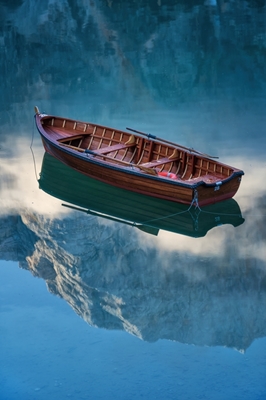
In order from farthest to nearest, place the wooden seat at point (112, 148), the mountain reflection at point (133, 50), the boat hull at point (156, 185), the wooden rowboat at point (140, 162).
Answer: the mountain reflection at point (133, 50)
the wooden seat at point (112, 148)
the wooden rowboat at point (140, 162)
the boat hull at point (156, 185)

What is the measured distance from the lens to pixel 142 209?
1384 cm

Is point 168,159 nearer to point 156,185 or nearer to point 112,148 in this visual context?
point 156,185

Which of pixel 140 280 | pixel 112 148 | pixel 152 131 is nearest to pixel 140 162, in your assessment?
pixel 112 148

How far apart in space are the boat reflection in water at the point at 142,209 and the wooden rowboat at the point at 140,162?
0.19 meters

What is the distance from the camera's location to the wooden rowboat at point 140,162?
13406 millimetres

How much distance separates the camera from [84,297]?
1131 cm

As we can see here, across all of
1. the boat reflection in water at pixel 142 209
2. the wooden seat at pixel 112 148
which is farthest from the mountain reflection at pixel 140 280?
the wooden seat at pixel 112 148

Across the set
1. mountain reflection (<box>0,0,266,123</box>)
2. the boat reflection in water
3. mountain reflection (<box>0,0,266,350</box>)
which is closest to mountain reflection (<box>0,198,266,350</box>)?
mountain reflection (<box>0,0,266,350</box>)

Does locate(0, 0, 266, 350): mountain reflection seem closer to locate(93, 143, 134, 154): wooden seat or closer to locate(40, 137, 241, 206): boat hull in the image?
locate(40, 137, 241, 206): boat hull

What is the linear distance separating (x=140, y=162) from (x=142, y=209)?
1897mm

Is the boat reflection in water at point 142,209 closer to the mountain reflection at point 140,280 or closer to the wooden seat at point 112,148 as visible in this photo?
the mountain reflection at point 140,280

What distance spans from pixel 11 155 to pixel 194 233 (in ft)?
18.7

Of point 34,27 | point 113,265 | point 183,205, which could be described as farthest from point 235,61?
point 113,265

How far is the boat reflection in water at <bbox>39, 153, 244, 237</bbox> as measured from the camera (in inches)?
524
